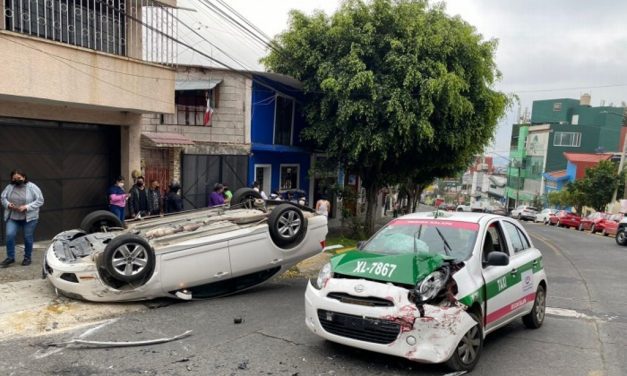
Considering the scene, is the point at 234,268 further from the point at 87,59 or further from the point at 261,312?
the point at 87,59

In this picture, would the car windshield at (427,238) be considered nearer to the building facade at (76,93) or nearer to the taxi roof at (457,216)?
the taxi roof at (457,216)

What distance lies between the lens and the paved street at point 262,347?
192 inches

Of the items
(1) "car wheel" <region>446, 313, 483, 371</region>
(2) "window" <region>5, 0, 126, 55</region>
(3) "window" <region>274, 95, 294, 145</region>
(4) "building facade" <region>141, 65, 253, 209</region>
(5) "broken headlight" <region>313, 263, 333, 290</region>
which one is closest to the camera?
(1) "car wheel" <region>446, 313, 483, 371</region>

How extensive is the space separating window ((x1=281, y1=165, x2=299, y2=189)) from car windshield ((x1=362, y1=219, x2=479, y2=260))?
1372cm

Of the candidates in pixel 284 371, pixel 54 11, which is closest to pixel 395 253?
pixel 284 371

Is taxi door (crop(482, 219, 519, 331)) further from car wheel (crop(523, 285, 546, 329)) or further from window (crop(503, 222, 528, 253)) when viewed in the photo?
car wheel (crop(523, 285, 546, 329))

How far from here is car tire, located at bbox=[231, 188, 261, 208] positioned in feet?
30.3

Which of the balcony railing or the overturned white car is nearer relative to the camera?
the overturned white car

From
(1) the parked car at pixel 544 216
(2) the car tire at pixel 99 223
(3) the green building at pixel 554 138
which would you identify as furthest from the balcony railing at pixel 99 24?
(3) the green building at pixel 554 138

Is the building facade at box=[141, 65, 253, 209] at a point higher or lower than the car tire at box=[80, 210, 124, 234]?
higher

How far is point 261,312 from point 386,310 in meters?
2.75

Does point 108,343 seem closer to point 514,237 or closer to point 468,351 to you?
point 468,351

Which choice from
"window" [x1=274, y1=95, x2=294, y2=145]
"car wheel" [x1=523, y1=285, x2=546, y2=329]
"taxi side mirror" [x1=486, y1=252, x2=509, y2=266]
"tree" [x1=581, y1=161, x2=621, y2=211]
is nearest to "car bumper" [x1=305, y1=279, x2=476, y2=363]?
"taxi side mirror" [x1=486, y1=252, x2=509, y2=266]

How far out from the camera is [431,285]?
482 centimetres
